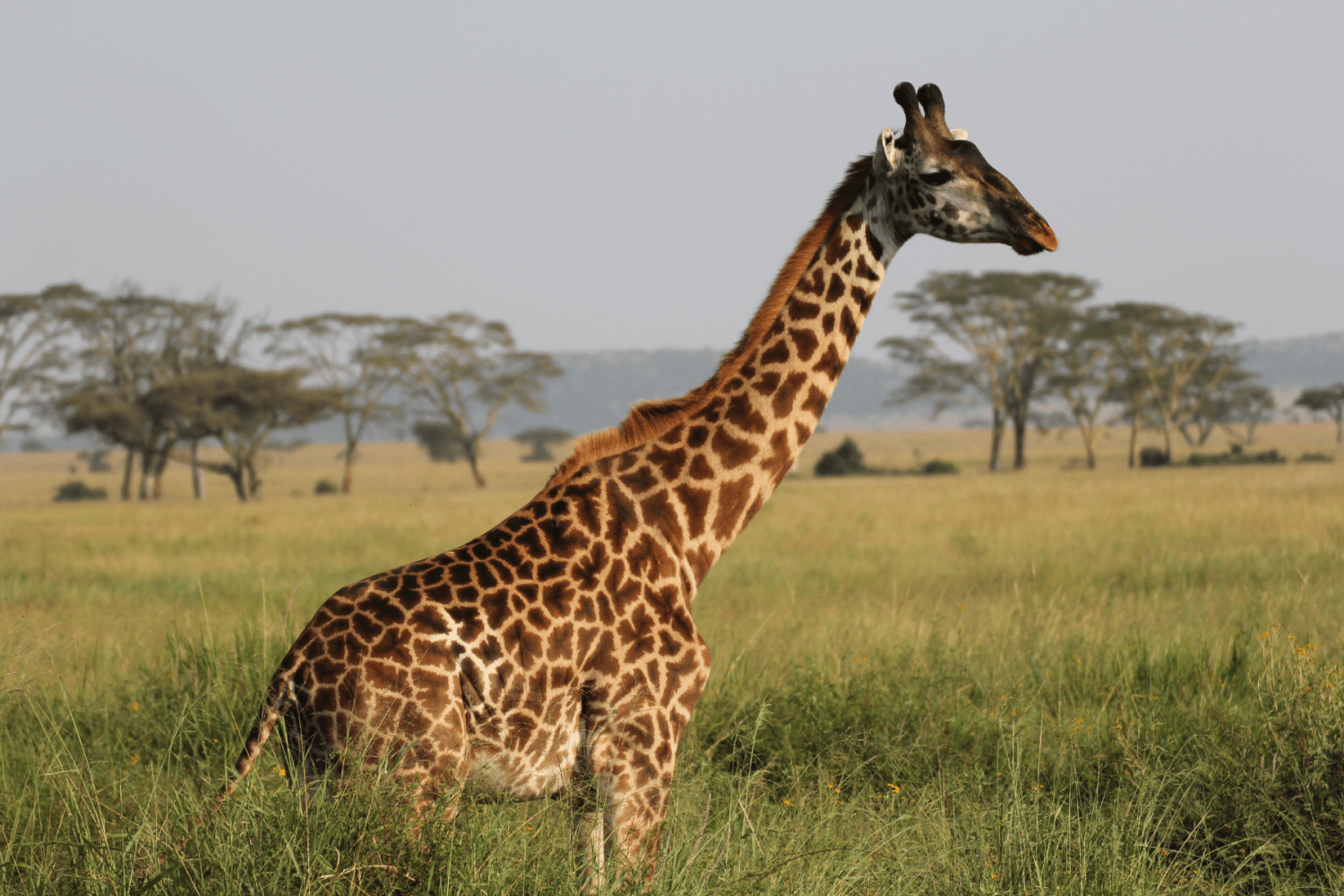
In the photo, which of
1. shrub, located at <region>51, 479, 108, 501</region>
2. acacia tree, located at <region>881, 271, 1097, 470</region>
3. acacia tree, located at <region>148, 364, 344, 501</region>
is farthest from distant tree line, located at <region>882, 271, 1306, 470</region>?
shrub, located at <region>51, 479, 108, 501</region>

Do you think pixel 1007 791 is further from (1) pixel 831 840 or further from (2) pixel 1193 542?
(2) pixel 1193 542

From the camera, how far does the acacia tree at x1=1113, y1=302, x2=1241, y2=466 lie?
55.6m

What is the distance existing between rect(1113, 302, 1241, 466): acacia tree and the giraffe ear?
56819 mm

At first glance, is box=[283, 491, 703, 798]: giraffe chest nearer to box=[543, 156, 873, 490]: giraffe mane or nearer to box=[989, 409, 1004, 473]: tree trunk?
box=[543, 156, 873, 490]: giraffe mane

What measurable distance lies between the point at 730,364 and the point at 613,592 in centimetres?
100

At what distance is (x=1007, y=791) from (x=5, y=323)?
51.5m

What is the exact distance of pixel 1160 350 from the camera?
57.5 metres

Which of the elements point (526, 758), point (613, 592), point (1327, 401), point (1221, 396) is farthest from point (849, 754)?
point (1221, 396)

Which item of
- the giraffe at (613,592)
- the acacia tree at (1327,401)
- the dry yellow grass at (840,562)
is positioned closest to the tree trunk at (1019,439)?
the dry yellow grass at (840,562)

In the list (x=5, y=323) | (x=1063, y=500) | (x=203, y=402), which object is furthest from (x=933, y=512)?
(x=5, y=323)

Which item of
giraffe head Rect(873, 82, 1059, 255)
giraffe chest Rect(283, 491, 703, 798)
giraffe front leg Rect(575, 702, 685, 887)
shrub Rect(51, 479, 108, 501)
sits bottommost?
shrub Rect(51, 479, 108, 501)

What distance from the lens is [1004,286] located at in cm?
5469

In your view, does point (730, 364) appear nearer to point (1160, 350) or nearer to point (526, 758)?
point (526, 758)

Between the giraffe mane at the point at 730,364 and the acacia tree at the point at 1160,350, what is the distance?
2231 inches
